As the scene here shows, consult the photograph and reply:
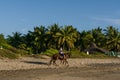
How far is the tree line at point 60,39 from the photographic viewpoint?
8550 cm

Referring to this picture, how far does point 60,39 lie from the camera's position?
8431 cm

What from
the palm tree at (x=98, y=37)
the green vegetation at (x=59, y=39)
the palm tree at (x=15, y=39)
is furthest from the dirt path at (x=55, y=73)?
the palm tree at (x=98, y=37)

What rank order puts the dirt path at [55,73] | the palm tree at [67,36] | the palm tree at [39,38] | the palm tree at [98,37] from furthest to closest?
the palm tree at [98,37] < the palm tree at [39,38] < the palm tree at [67,36] < the dirt path at [55,73]

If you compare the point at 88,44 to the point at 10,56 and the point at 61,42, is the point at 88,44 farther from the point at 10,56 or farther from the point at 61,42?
the point at 10,56

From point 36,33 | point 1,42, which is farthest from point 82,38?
point 1,42

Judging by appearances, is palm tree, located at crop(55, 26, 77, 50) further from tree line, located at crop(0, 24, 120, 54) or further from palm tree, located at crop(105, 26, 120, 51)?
palm tree, located at crop(105, 26, 120, 51)

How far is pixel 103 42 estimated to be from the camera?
95875 millimetres

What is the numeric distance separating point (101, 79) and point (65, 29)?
6564 centimetres

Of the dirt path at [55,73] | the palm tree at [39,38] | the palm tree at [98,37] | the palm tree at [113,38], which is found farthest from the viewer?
the palm tree at [98,37]

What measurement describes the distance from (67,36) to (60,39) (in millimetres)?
2468

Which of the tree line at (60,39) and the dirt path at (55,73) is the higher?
the tree line at (60,39)

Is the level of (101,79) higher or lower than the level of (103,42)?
lower

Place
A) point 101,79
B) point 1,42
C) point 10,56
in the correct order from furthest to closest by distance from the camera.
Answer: point 1,42 < point 10,56 < point 101,79

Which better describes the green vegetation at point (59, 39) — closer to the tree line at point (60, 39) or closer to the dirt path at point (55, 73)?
the tree line at point (60, 39)
